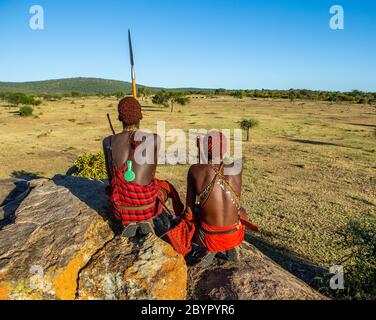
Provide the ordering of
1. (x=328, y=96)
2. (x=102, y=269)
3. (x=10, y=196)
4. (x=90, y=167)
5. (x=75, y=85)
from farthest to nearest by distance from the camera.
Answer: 1. (x=75, y=85)
2. (x=328, y=96)
3. (x=90, y=167)
4. (x=10, y=196)
5. (x=102, y=269)

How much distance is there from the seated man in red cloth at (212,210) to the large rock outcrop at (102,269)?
0.71 ft

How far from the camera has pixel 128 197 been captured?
412 cm

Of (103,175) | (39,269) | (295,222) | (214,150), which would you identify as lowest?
(295,222)

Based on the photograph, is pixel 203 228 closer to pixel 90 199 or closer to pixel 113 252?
pixel 113 252

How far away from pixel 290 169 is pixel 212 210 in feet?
39.3

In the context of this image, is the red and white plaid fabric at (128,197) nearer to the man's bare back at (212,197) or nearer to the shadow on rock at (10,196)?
the man's bare back at (212,197)

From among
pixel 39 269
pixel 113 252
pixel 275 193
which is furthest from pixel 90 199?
pixel 275 193

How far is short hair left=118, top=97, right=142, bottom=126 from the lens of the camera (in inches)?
161

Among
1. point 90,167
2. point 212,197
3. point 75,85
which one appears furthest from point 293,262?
point 75,85

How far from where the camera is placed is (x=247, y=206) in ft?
34.1

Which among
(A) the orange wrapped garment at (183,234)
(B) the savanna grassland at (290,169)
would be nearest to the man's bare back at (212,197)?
(A) the orange wrapped garment at (183,234)

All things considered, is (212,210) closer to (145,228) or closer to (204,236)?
(204,236)

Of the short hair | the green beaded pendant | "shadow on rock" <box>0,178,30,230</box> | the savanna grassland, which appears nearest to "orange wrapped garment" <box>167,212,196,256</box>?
the green beaded pendant
